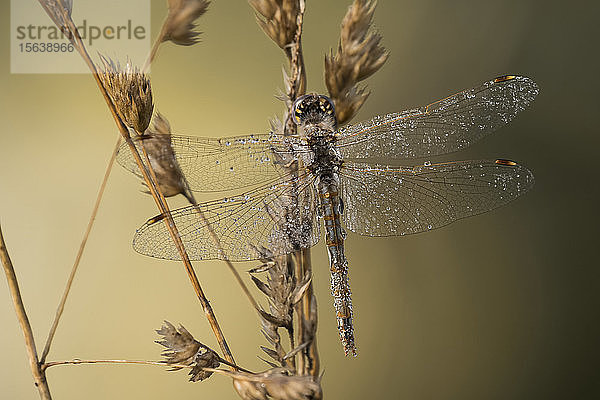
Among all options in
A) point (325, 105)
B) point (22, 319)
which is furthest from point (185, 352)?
point (325, 105)

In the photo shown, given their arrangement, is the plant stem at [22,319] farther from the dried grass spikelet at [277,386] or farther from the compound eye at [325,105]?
the compound eye at [325,105]

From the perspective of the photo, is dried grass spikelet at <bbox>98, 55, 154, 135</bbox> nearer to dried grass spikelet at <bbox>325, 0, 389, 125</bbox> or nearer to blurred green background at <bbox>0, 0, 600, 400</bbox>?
dried grass spikelet at <bbox>325, 0, 389, 125</bbox>

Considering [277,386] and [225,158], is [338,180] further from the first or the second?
[277,386]

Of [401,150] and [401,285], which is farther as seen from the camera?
[401,285]

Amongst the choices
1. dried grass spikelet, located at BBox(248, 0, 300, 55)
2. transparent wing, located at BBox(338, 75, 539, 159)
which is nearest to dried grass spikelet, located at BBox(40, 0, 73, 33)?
dried grass spikelet, located at BBox(248, 0, 300, 55)

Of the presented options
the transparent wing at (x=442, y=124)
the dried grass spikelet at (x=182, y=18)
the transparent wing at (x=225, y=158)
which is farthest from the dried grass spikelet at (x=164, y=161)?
Answer: the transparent wing at (x=442, y=124)

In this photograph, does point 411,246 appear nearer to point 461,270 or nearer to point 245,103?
point 461,270

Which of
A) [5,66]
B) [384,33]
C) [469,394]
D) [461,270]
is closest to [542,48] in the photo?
[384,33]
